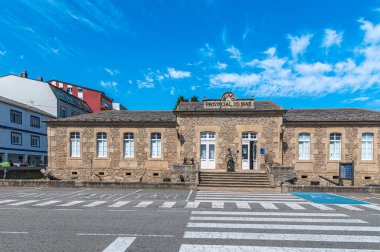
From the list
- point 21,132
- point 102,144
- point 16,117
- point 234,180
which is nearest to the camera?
point 234,180

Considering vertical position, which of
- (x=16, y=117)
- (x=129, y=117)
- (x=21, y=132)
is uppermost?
(x=16, y=117)

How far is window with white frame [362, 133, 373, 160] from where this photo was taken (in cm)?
1919

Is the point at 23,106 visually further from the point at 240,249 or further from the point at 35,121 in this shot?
the point at 240,249

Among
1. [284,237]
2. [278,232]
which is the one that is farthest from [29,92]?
[284,237]

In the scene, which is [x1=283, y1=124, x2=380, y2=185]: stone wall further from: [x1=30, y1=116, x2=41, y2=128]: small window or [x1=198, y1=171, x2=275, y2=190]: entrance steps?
[x1=30, y1=116, x2=41, y2=128]: small window

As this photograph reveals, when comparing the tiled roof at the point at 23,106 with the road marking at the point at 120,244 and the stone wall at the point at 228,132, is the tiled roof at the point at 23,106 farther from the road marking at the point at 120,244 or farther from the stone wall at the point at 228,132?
the road marking at the point at 120,244

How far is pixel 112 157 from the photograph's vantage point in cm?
2083

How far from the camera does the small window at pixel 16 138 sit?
3442 cm

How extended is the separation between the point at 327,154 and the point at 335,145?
3.18 feet

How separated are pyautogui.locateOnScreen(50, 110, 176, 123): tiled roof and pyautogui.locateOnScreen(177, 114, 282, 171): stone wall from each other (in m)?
1.83

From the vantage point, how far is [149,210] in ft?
29.9

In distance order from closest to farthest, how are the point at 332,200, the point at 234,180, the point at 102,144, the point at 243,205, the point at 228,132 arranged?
the point at 243,205 < the point at 332,200 < the point at 234,180 < the point at 228,132 < the point at 102,144

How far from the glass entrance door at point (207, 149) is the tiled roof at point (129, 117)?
2882 mm

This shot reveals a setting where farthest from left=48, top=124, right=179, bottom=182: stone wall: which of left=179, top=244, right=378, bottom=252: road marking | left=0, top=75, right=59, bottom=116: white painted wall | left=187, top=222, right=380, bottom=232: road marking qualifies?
left=0, top=75, right=59, bottom=116: white painted wall
